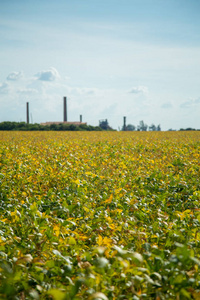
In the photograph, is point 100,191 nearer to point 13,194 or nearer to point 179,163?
point 13,194

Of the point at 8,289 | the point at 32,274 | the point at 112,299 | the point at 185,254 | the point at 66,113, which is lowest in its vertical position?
the point at 112,299

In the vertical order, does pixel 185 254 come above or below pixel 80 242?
above

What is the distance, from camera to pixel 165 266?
2410 millimetres

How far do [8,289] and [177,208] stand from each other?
359 centimetres

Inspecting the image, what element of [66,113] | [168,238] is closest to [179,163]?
[168,238]

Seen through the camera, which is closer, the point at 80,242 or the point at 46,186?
the point at 80,242

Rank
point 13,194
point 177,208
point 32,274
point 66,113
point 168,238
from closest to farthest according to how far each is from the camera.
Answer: point 32,274
point 168,238
point 177,208
point 13,194
point 66,113

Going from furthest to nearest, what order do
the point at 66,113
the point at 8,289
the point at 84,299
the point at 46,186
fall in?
the point at 66,113 → the point at 46,186 → the point at 84,299 → the point at 8,289

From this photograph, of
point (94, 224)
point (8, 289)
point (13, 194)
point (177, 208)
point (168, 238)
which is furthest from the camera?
point (13, 194)

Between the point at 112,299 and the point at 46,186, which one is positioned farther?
the point at 46,186

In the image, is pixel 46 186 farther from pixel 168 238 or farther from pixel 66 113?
pixel 66 113

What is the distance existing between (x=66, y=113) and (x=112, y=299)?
64.8 meters

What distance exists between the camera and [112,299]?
8.14ft

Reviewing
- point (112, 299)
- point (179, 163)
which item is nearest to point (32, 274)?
point (112, 299)
